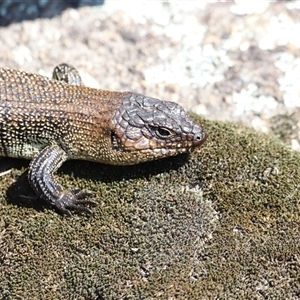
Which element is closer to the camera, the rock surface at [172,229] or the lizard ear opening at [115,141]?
the rock surface at [172,229]

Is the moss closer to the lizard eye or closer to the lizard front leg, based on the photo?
the lizard front leg

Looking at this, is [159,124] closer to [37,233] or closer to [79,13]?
[37,233]

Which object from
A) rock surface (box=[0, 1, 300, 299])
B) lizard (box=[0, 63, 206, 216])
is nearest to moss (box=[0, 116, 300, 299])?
rock surface (box=[0, 1, 300, 299])

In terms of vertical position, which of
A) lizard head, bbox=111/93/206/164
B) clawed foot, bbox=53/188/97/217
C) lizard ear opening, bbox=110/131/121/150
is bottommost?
clawed foot, bbox=53/188/97/217

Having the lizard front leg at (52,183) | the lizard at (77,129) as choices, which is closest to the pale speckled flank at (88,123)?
the lizard at (77,129)

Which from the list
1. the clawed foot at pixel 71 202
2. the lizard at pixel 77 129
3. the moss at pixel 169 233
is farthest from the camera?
the lizard at pixel 77 129

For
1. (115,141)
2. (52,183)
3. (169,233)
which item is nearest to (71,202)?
(52,183)

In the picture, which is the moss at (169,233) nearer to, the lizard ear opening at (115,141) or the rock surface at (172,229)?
the rock surface at (172,229)

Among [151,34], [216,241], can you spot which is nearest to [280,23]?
[151,34]
